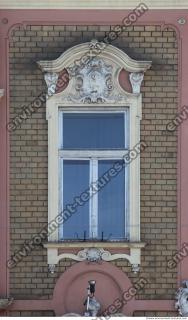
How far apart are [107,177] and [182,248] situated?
3.79 ft

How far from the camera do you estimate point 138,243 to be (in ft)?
40.1

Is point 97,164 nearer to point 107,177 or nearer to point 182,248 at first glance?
point 107,177

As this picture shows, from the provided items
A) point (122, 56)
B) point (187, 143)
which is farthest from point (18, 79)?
point (187, 143)

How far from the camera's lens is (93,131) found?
12508 mm

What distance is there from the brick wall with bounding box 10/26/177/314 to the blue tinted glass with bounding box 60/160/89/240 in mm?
257


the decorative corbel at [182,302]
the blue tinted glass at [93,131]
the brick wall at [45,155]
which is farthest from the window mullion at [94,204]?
the decorative corbel at [182,302]

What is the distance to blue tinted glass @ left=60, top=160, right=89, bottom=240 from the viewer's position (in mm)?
12422

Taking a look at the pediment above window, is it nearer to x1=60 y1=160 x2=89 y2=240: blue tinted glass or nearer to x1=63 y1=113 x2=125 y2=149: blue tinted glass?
x1=63 y1=113 x2=125 y2=149: blue tinted glass

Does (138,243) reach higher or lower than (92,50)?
lower

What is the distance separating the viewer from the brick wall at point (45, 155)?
40.4ft

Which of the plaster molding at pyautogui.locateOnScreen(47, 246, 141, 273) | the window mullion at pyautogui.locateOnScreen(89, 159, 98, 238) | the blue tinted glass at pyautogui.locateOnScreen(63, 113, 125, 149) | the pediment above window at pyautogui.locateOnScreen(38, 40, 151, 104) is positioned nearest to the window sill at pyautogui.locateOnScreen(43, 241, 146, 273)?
the plaster molding at pyautogui.locateOnScreen(47, 246, 141, 273)
